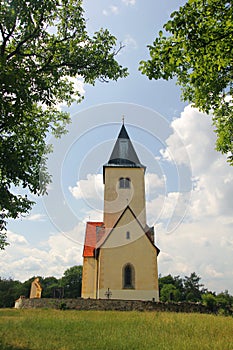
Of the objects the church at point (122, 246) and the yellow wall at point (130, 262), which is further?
the church at point (122, 246)

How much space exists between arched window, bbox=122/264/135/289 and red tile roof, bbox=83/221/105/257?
15.8 ft

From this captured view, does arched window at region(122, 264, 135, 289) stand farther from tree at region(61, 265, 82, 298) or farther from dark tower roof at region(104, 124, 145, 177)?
tree at region(61, 265, 82, 298)

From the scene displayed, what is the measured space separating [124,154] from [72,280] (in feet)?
163

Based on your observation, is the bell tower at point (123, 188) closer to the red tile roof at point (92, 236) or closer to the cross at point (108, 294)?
the red tile roof at point (92, 236)

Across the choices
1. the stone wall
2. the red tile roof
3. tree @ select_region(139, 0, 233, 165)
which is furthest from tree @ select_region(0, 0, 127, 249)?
the red tile roof

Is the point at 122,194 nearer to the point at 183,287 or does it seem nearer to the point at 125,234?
the point at 125,234

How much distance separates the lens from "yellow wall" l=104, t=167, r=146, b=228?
3108 cm

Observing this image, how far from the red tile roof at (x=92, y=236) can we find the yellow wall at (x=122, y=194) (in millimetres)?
1352

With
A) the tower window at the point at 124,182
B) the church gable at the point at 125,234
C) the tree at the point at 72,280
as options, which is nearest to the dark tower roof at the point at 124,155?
the tower window at the point at 124,182

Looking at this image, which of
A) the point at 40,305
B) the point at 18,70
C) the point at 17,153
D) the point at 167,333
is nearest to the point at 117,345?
the point at 167,333

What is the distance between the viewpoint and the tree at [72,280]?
219 ft

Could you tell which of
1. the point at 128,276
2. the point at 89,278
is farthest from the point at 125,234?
the point at 89,278

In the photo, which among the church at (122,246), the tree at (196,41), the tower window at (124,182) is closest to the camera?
the tree at (196,41)

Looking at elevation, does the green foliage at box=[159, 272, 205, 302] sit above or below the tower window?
below
